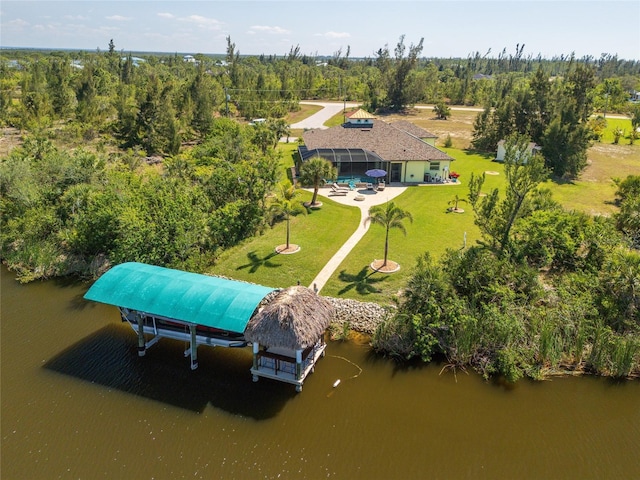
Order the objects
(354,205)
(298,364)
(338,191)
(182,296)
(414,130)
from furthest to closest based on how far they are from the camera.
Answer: (414,130) < (338,191) < (354,205) < (182,296) < (298,364)

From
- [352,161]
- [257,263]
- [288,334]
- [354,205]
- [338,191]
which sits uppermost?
[352,161]

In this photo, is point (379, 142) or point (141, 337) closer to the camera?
point (141, 337)

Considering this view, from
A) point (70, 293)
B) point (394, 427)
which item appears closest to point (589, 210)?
point (394, 427)

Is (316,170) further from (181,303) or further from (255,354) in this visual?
(255,354)

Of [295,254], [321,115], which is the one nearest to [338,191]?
[295,254]

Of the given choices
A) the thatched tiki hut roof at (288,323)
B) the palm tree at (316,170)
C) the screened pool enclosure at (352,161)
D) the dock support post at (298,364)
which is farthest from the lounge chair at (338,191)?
the dock support post at (298,364)

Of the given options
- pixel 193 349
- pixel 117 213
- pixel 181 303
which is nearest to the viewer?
pixel 181 303

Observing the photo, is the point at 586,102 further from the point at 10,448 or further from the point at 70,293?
the point at 10,448

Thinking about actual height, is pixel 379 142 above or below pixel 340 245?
above
